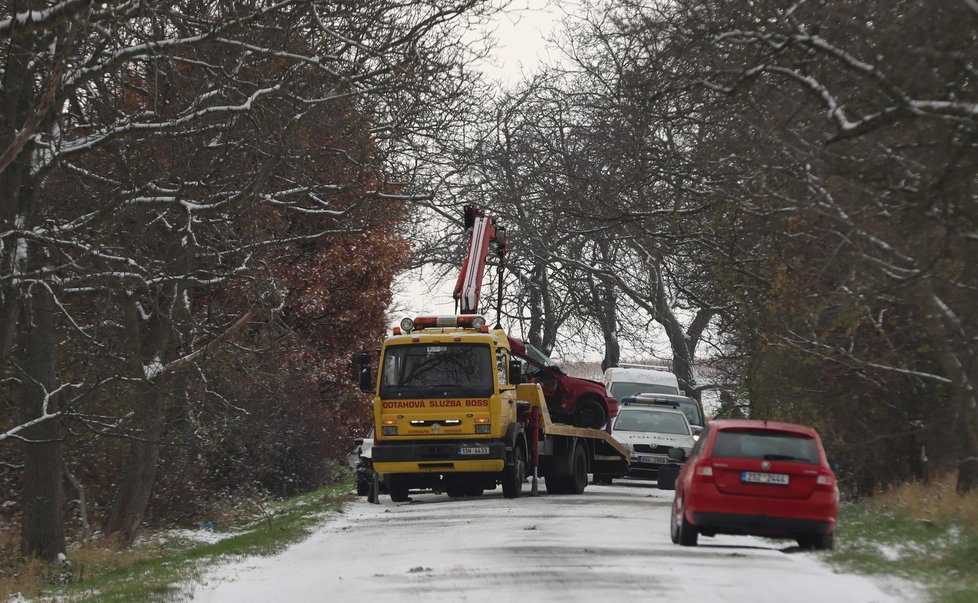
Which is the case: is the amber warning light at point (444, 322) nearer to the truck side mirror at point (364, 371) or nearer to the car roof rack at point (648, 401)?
the truck side mirror at point (364, 371)

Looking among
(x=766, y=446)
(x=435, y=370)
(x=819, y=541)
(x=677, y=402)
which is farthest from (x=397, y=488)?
(x=819, y=541)

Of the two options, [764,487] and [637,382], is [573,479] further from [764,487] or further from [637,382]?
[637,382]

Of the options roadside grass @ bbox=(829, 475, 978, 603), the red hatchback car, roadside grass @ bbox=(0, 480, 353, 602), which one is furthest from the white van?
the red hatchback car

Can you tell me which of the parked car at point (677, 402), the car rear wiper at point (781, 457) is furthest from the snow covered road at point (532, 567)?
the parked car at point (677, 402)

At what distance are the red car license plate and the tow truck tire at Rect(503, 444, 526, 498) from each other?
31.9 ft

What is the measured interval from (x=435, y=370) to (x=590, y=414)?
19.5 feet

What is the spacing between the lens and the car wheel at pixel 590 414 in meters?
30.2

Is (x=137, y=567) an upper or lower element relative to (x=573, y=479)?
lower

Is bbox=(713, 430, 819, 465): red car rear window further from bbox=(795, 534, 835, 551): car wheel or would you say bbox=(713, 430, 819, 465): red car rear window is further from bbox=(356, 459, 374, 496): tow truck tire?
bbox=(356, 459, 374, 496): tow truck tire

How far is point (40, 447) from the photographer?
1867 cm

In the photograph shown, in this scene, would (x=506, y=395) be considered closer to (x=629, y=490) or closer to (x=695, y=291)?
(x=629, y=490)

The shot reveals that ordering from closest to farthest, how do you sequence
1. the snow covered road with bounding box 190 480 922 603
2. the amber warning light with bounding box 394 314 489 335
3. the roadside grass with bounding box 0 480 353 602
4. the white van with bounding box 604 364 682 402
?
the snow covered road with bounding box 190 480 922 603, the roadside grass with bounding box 0 480 353 602, the amber warning light with bounding box 394 314 489 335, the white van with bounding box 604 364 682 402

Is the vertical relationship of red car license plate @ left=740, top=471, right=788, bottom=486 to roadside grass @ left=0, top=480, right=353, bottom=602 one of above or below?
above

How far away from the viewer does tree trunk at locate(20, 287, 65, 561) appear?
1820cm
